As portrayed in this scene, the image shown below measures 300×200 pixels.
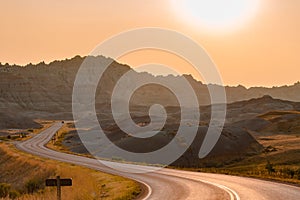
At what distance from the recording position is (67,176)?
135 ft

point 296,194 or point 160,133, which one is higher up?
point 160,133

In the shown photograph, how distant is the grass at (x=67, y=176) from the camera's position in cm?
2989

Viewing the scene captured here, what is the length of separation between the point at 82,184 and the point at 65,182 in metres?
13.6

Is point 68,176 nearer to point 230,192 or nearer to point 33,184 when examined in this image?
point 33,184

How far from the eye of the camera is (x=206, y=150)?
8150cm

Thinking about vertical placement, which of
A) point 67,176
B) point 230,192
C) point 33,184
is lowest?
point 33,184

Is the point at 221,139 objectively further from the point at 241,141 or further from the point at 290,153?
the point at 290,153

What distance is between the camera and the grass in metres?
29.9

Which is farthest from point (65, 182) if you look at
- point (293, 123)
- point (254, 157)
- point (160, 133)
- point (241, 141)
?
point (293, 123)

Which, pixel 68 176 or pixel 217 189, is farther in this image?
pixel 68 176

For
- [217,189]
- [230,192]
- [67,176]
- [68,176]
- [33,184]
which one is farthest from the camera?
[33,184]

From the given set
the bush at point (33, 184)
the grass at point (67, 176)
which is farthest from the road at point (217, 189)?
the bush at point (33, 184)

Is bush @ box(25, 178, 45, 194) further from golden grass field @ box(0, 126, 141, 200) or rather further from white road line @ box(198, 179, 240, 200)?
white road line @ box(198, 179, 240, 200)

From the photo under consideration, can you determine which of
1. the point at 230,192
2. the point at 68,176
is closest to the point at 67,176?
the point at 68,176
